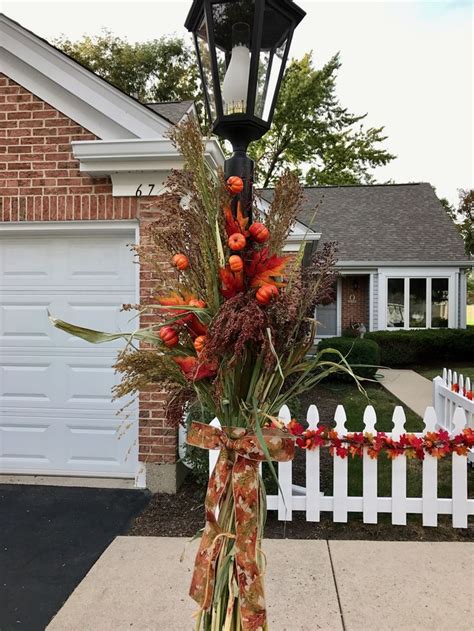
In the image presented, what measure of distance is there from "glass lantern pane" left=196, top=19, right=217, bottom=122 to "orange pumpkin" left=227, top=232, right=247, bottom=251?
737 millimetres

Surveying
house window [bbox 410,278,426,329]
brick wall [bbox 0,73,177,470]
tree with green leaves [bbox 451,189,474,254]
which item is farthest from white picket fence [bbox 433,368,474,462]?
tree with green leaves [bbox 451,189,474,254]

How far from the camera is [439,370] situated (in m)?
12.5

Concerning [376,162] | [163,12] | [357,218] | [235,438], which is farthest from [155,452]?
[376,162]

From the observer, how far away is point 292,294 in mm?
1482

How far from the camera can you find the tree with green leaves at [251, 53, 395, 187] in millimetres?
20484

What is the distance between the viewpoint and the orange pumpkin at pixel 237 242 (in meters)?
1.35

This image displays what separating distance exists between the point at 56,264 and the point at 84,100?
1613mm

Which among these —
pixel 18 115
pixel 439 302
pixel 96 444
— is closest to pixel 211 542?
pixel 96 444

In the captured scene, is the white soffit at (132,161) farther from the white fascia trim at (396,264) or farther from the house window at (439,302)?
the house window at (439,302)

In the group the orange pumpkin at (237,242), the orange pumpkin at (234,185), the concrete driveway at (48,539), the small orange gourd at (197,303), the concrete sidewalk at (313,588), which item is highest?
the orange pumpkin at (234,185)

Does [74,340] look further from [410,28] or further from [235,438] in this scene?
[410,28]

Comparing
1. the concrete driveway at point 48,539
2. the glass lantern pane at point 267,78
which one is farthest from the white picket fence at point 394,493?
the glass lantern pane at point 267,78

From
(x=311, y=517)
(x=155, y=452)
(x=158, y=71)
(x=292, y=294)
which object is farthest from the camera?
(x=158, y=71)

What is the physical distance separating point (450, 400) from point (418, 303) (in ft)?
33.1
